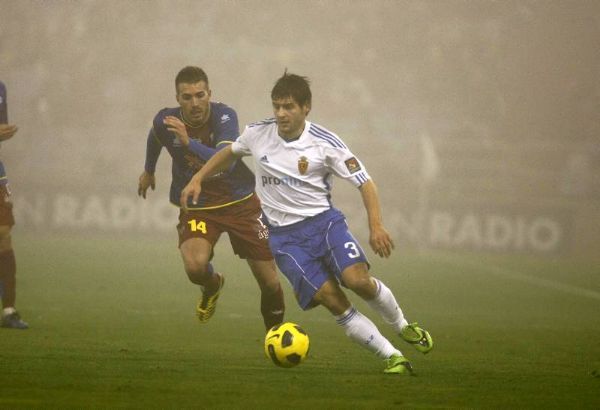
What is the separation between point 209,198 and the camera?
29.2ft

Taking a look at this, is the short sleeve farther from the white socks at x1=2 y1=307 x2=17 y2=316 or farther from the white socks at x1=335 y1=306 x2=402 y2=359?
the white socks at x1=2 y1=307 x2=17 y2=316

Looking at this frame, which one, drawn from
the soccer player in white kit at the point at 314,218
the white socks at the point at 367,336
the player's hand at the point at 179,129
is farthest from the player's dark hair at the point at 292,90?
the white socks at the point at 367,336

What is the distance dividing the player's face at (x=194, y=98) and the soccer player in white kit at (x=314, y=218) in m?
1.13

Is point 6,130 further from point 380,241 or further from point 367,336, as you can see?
point 380,241

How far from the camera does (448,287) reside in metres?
15.7

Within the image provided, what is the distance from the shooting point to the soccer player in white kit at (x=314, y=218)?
7.08 meters

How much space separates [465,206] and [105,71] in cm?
1116

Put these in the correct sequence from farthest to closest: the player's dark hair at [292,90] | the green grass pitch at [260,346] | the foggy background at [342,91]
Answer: the foggy background at [342,91], the player's dark hair at [292,90], the green grass pitch at [260,346]

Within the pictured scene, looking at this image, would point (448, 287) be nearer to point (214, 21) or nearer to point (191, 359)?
point (191, 359)

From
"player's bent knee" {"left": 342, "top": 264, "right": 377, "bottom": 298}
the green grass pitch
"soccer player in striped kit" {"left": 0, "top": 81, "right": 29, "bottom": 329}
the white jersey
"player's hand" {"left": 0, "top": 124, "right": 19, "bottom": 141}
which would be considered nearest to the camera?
the green grass pitch

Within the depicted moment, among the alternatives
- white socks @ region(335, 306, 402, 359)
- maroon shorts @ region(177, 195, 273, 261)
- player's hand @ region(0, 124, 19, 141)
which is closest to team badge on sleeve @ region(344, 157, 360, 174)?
white socks @ region(335, 306, 402, 359)

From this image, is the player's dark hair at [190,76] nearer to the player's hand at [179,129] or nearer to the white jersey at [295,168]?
the player's hand at [179,129]

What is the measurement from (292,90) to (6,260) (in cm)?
380

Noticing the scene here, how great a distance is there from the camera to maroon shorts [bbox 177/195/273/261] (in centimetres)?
877
